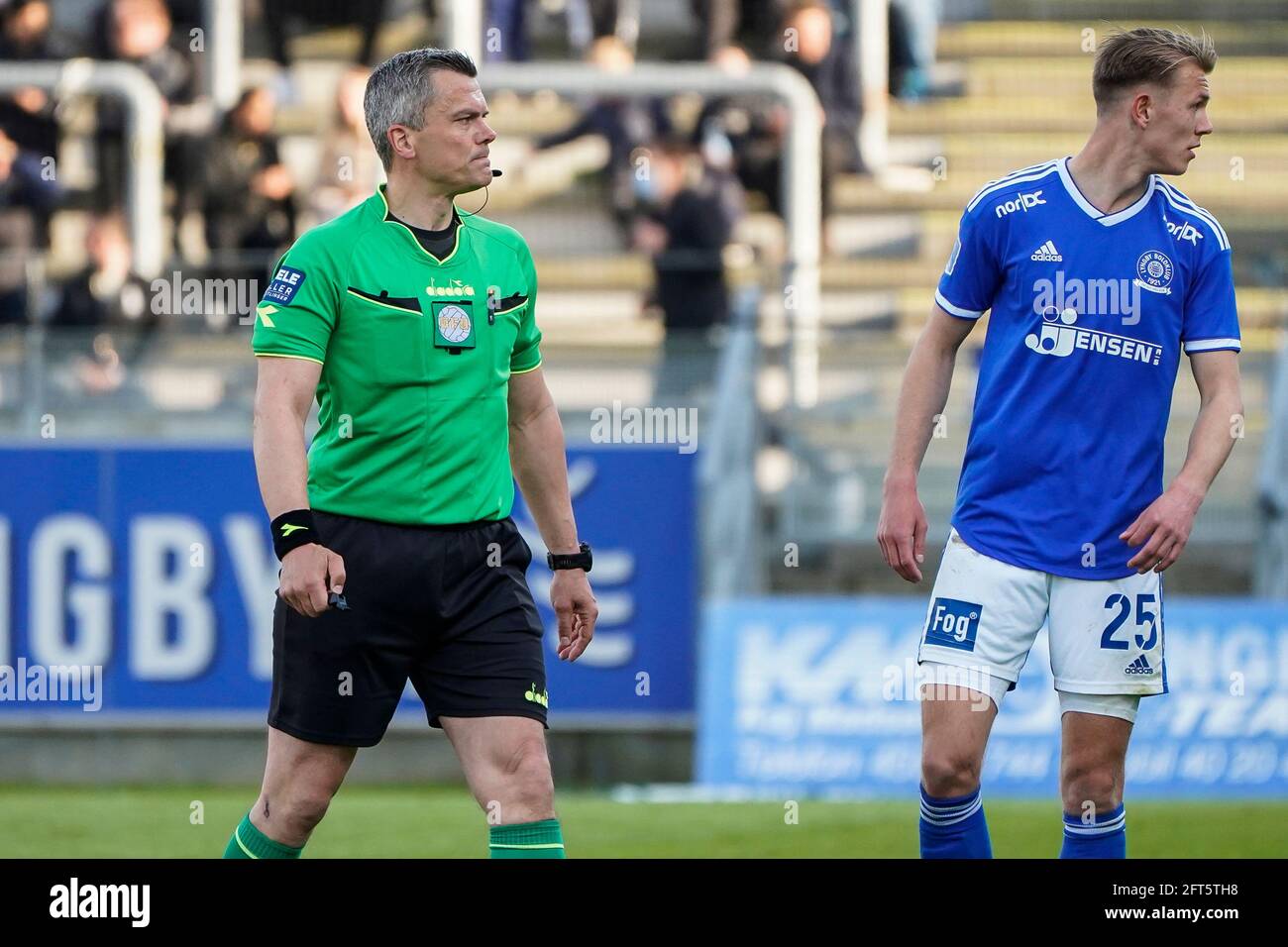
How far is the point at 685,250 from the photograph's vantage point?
1334 cm

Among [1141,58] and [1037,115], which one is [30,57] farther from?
[1141,58]

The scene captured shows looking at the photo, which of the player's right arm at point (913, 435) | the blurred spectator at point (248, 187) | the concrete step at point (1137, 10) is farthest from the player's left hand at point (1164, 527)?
the concrete step at point (1137, 10)

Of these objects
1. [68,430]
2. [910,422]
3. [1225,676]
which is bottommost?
[1225,676]

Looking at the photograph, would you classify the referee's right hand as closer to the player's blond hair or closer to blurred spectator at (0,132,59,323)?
the player's blond hair

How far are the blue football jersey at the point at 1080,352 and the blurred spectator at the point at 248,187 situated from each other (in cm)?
838

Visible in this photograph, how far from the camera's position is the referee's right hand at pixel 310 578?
480 centimetres

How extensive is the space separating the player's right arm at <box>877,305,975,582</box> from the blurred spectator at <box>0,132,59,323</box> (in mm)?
8773

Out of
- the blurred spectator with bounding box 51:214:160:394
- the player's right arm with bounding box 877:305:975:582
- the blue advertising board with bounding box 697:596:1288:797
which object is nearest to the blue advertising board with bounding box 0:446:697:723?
the blurred spectator with bounding box 51:214:160:394

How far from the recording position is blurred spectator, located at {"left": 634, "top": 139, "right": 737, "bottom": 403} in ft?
37.9
